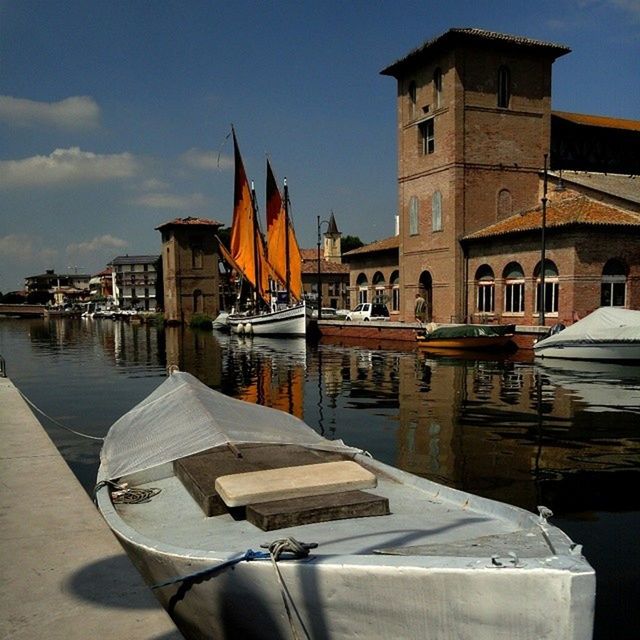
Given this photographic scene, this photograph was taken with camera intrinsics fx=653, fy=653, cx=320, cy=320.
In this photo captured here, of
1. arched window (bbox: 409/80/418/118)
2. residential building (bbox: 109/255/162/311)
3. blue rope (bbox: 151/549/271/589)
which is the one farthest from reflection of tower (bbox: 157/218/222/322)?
blue rope (bbox: 151/549/271/589)

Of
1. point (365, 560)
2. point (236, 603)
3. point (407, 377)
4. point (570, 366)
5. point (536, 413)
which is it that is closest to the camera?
point (365, 560)

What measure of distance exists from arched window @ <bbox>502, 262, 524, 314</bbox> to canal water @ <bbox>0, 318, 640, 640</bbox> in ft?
25.6

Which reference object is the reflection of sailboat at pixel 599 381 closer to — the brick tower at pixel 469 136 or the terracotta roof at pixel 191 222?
the brick tower at pixel 469 136

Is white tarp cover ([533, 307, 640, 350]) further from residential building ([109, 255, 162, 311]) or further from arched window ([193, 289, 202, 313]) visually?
residential building ([109, 255, 162, 311])

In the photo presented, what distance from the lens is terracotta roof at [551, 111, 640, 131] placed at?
160ft

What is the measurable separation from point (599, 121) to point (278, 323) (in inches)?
1167

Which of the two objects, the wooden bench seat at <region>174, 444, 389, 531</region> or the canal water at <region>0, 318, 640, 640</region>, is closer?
the wooden bench seat at <region>174, 444, 389, 531</region>

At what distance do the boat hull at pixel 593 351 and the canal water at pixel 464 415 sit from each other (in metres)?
0.57

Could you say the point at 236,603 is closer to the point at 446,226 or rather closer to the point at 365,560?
the point at 365,560

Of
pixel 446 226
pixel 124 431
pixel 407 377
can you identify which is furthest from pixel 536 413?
pixel 446 226

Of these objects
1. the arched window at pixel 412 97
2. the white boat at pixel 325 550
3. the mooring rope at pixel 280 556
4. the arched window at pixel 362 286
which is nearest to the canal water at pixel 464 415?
the white boat at pixel 325 550

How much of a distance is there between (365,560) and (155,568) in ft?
6.78

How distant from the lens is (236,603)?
473 centimetres

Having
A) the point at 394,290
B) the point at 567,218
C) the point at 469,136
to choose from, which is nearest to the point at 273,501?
the point at 567,218
